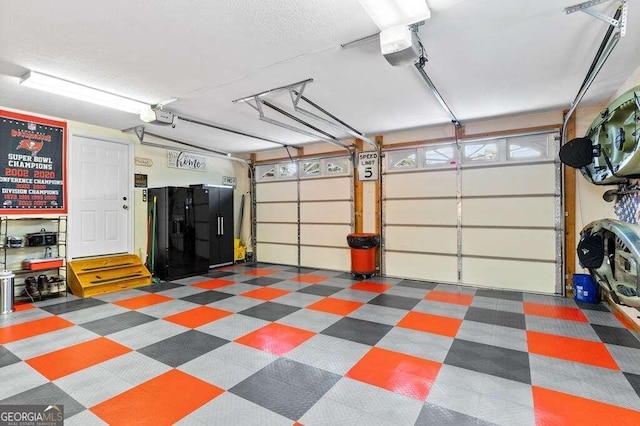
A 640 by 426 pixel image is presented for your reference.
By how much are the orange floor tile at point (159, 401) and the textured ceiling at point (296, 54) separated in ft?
9.91

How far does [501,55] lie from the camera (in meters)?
3.35

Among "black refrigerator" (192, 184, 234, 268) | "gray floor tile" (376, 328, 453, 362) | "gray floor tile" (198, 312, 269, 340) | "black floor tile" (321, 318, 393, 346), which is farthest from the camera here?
"black refrigerator" (192, 184, 234, 268)

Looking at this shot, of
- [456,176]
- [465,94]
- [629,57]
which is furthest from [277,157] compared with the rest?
[629,57]

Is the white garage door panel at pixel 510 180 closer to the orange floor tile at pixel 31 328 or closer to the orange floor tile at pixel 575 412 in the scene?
the orange floor tile at pixel 575 412

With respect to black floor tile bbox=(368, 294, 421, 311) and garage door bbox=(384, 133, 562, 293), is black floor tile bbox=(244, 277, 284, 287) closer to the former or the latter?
black floor tile bbox=(368, 294, 421, 311)

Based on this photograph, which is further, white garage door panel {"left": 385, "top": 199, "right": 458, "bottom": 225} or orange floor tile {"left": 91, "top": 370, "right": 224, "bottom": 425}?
white garage door panel {"left": 385, "top": 199, "right": 458, "bottom": 225}

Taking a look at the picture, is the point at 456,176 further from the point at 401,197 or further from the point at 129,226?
the point at 129,226

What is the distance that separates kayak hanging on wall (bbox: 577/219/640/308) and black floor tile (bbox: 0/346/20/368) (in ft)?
17.8

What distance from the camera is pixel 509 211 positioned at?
221 inches

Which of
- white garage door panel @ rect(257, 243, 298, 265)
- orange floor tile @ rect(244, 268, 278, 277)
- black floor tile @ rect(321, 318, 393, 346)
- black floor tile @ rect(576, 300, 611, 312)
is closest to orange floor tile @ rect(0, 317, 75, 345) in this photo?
black floor tile @ rect(321, 318, 393, 346)

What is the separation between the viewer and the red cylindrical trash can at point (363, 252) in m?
6.38

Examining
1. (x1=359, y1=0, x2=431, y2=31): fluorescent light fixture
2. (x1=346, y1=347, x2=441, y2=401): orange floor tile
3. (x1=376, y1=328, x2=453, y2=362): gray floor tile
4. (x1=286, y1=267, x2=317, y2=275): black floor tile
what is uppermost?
(x1=359, y1=0, x2=431, y2=31): fluorescent light fixture

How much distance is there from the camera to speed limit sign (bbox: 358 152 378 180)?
6883 mm

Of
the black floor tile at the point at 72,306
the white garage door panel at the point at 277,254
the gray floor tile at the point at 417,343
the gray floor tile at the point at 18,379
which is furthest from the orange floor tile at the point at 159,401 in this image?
the white garage door panel at the point at 277,254
